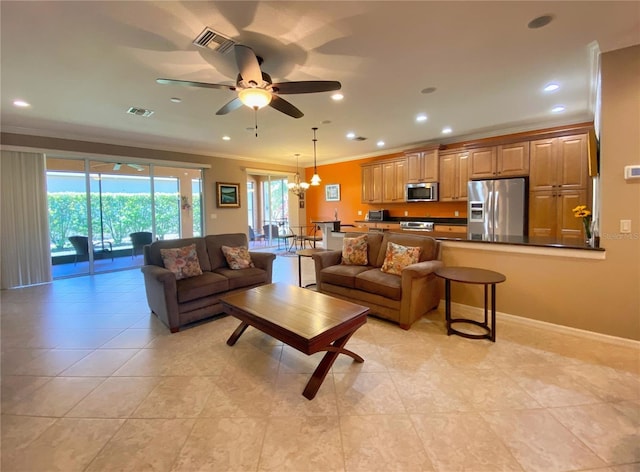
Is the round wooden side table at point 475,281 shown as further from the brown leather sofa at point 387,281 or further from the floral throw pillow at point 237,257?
the floral throw pillow at point 237,257

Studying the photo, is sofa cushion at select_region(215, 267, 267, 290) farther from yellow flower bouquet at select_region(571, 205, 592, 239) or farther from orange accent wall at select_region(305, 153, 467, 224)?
orange accent wall at select_region(305, 153, 467, 224)

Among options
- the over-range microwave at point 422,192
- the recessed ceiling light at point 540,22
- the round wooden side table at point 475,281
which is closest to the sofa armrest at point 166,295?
the round wooden side table at point 475,281

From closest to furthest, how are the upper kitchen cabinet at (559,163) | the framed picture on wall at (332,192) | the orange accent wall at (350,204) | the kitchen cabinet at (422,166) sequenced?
the upper kitchen cabinet at (559,163)
the kitchen cabinet at (422,166)
the orange accent wall at (350,204)
the framed picture on wall at (332,192)

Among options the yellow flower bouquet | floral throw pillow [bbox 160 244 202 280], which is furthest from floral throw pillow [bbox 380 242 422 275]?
floral throw pillow [bbox 160 244 202 280]

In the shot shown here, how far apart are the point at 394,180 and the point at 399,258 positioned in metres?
3.85

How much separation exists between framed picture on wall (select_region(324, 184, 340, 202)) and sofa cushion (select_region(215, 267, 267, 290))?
5.04 metres

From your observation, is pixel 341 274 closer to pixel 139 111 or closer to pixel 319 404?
pixel 319 404

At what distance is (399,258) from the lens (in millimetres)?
3482

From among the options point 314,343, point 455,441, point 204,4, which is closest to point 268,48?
point 204,4

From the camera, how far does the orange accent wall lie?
21.6ft

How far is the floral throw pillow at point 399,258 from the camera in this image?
3.42 meters

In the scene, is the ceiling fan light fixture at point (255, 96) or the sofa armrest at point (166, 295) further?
the sofa armrest at point (166, 295)

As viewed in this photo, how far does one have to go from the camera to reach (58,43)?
2.49 meters

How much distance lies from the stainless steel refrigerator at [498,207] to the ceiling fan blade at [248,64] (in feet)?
14.3
